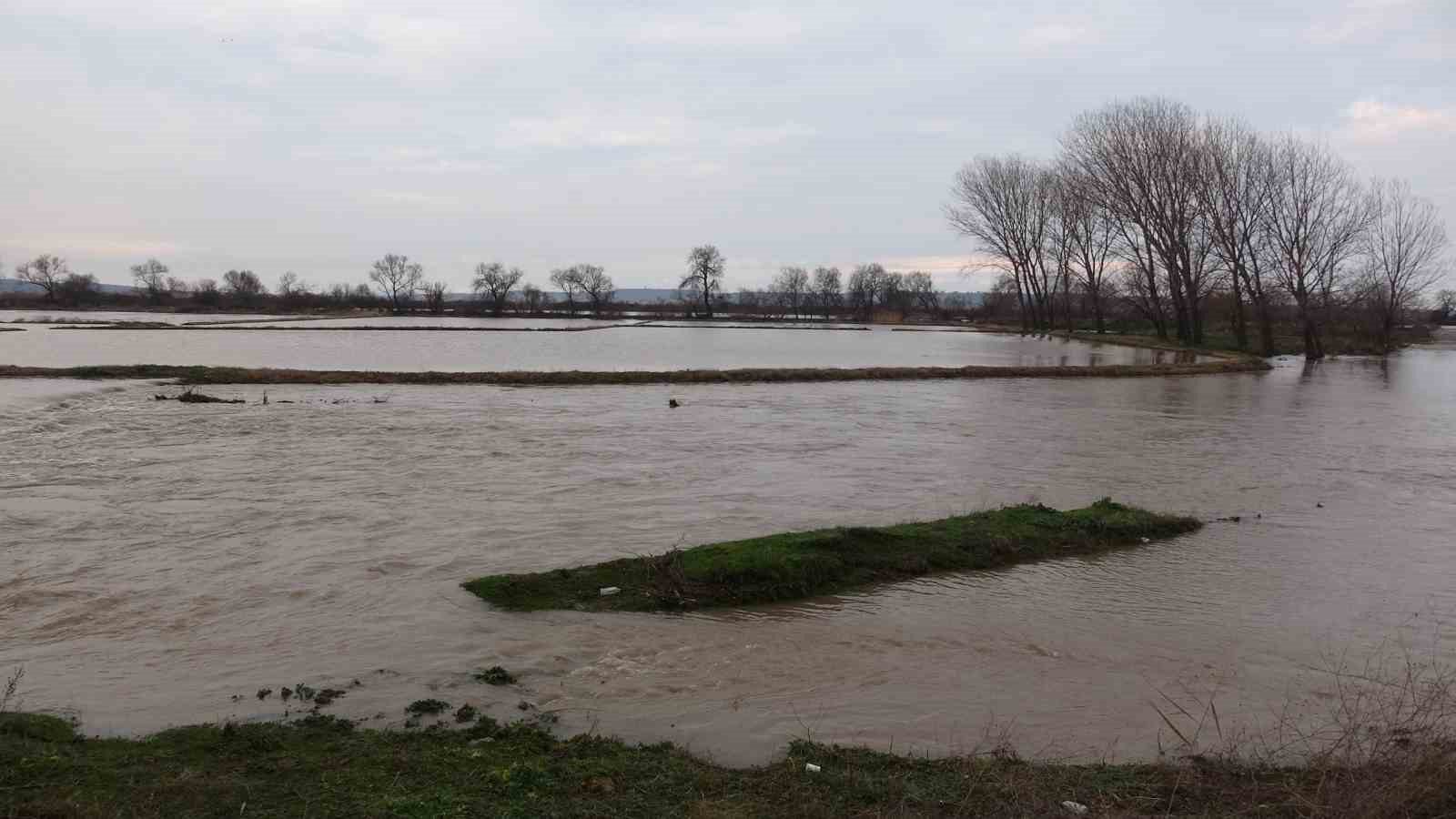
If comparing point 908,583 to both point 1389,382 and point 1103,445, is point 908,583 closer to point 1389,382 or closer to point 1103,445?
point 1103,445

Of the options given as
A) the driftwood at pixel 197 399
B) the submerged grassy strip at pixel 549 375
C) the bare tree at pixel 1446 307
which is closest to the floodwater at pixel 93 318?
the submerged grassy strip at pixel 549 375

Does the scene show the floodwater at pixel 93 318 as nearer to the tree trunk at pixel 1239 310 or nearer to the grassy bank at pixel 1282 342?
the grassy bank at pixel 1282 342

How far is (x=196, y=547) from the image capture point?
10.1 metres

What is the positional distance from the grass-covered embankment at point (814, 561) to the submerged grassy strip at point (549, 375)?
20.9 m

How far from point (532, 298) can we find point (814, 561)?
129 meters

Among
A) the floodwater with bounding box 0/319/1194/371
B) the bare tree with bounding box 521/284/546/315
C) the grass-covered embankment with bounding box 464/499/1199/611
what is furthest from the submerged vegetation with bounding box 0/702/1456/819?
the bare tree with bounding box 521/284/546/315

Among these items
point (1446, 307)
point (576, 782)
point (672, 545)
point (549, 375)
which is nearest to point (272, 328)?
point (549, 375)

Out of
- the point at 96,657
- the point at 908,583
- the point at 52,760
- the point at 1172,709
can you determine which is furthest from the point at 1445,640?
the point at 96,657

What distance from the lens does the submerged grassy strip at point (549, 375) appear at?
28.5 meters

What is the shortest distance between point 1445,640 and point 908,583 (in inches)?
185

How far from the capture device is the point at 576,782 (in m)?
4.92

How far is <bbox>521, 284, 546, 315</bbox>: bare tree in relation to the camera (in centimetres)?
13138

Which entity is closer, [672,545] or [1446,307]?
[672,545]

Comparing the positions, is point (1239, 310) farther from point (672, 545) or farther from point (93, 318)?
point (93, 318)
